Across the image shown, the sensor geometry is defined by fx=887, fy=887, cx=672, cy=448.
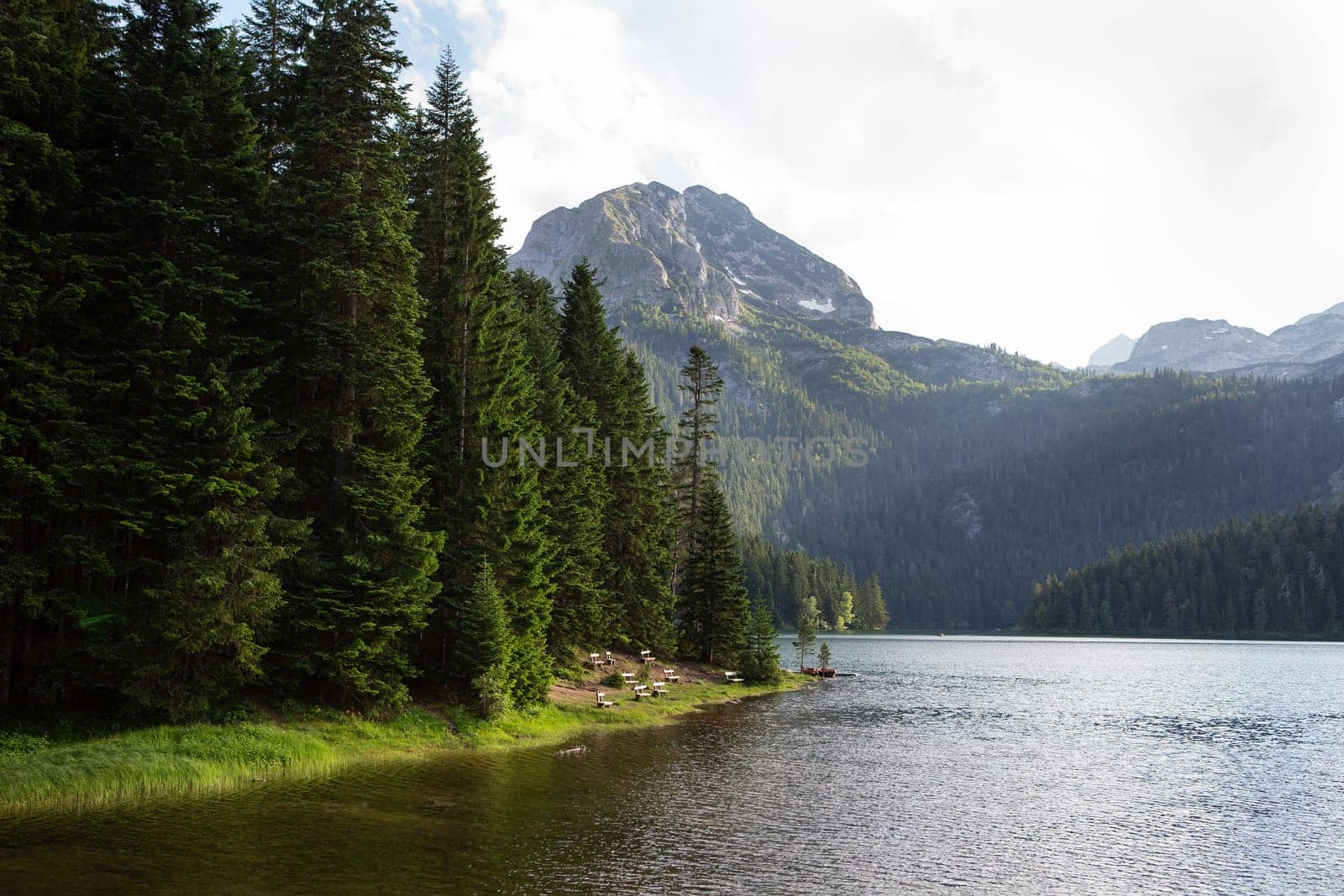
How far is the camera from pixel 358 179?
37219 millimetres

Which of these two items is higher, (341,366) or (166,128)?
(166,128)

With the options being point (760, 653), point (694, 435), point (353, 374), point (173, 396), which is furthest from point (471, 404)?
point (760, 653)

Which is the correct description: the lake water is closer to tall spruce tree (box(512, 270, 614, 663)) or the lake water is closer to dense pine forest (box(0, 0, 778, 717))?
dense pine forest (box(0, 0, 778, 717))

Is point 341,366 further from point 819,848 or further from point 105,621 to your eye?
point 819,848

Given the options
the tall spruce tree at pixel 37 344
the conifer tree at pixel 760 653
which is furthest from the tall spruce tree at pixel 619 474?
the tall spruce tree at pixel 37 344

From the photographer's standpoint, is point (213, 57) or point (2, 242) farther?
point (213, 57)

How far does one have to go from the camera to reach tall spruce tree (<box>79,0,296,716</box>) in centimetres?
3005

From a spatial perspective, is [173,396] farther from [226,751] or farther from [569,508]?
[569,508]

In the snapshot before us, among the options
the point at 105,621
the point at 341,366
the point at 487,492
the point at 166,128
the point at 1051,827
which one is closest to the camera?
the point at 1051,827

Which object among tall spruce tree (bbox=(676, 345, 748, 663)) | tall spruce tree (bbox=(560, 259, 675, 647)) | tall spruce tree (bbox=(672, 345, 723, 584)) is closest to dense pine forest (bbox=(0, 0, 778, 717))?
tall spruce tree (bbox=(560, 259, 675, 647))

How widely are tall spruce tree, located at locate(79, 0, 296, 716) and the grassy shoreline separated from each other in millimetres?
1840

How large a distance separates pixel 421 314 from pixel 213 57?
12.6m

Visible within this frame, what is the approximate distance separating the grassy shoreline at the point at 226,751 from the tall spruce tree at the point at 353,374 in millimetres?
1948

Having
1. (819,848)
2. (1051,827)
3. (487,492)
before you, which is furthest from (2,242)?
(1051,827)
